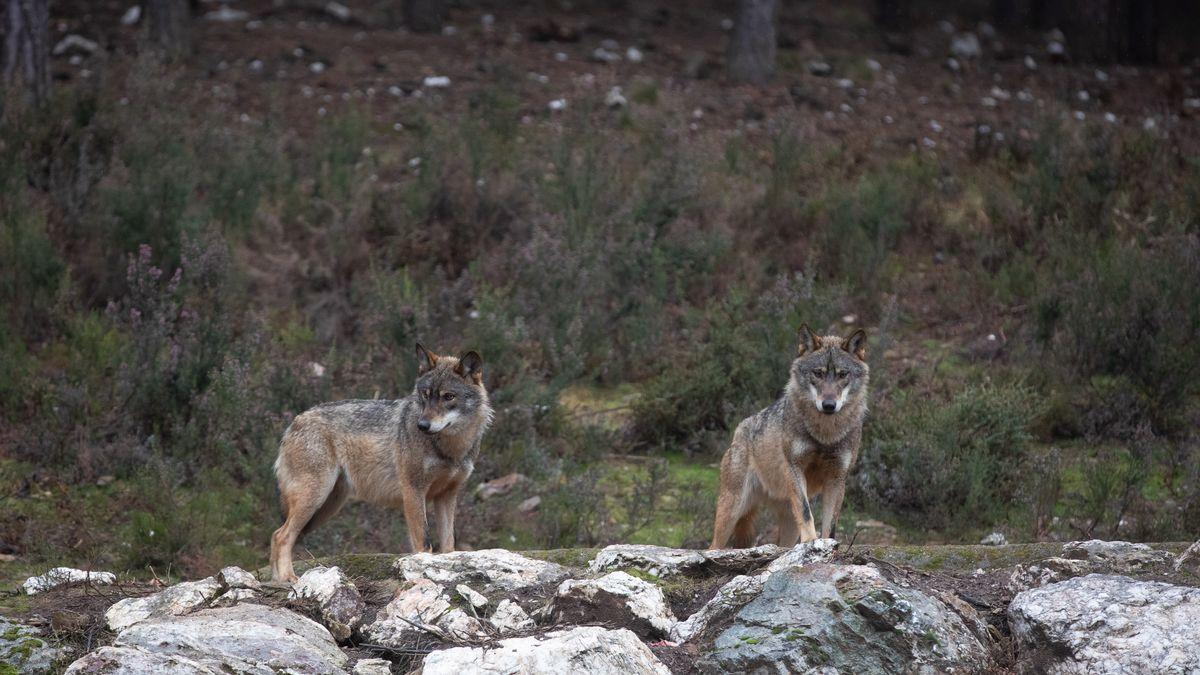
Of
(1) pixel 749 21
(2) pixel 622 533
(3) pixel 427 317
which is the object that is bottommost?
(2) pixel 622 533

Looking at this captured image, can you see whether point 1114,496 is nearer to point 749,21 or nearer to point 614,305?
point 614,305

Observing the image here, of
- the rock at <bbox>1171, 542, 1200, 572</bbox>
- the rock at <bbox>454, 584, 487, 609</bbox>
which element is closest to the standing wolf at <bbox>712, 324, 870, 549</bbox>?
the rock at <bbox>1171, 542, 1200, 572</bbox>

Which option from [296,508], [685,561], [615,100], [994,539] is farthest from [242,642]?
[615,100]

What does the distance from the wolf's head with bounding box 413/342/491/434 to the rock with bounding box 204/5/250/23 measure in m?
15.8

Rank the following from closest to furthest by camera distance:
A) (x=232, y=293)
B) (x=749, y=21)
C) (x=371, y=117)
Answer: (x=232, y=293) < (x=371, y=117) < (x=749, y=21)

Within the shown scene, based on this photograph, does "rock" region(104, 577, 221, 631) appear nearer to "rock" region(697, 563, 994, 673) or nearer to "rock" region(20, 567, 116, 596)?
"rock" region(20, 567, 116, 596)

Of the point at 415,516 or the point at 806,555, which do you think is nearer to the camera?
the point at 806,555

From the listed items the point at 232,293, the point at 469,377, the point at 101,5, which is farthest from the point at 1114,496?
the point at 101,5

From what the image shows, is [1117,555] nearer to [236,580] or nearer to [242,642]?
[242,642]

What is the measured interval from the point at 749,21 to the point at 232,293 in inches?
407

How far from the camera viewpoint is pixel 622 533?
364 inches

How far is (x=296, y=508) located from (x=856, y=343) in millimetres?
3767

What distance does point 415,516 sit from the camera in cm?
768

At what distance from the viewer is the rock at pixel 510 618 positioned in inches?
235
